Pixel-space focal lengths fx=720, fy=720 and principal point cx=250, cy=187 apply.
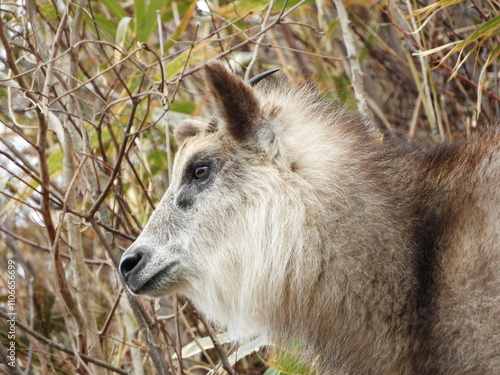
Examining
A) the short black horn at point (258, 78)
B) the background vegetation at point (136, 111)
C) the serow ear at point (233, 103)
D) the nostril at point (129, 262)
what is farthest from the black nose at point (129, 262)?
the short black horn at point (258, 78)

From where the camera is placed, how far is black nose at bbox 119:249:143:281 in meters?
2.83

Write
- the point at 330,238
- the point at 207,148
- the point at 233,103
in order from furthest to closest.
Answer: the point at 207,148 < the point at 233,103 < the point at 330,238

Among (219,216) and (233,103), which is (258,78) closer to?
(233,103)

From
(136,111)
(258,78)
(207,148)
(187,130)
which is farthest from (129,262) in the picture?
(136,111)

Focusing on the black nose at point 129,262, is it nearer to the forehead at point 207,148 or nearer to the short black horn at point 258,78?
the forehead at point 207,148

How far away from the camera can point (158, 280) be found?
110 inches

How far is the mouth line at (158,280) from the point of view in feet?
9.18

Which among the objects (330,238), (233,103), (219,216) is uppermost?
(233,103)

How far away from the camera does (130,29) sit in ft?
14.2

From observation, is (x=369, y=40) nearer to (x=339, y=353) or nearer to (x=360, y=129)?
(x=360, y=129)

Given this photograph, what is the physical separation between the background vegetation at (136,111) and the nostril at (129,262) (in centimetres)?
30

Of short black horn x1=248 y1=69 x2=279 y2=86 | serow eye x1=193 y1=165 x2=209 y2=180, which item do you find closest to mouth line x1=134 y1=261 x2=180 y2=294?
serow eye x1=193 y1=165 x2=209 y2=180

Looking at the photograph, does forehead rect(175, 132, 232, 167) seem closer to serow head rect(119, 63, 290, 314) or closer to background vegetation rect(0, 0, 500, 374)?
serow head rect(119, 63, 290, 314)

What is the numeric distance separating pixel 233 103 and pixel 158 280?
0.74m
